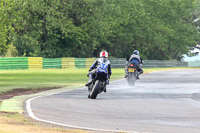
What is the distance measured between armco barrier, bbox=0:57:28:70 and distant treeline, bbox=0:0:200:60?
2.17 m

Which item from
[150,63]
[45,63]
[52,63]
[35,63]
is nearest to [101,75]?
[35,63]

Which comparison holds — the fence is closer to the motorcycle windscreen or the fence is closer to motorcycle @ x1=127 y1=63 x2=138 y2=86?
motorcycle @ x1=127 y1=63 x2=138 y2=86

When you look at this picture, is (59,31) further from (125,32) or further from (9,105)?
(9,105)

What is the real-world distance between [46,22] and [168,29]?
29.6 m

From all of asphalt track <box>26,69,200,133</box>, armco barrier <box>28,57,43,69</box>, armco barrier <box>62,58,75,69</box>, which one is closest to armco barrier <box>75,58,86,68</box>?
armco barrier <box>62,58,75,69</box>

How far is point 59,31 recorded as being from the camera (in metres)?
72.0

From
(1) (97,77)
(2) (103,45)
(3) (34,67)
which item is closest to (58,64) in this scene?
(3) (34,67)

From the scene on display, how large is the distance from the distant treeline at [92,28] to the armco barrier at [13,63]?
7.11ft

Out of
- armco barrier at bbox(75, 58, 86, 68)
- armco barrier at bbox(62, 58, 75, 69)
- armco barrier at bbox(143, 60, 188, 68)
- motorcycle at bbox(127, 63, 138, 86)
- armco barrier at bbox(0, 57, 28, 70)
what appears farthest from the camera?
armco barrier at bbox(143, 60, 188, 68)

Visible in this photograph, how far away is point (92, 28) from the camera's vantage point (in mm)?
76062

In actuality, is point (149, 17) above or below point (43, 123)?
above

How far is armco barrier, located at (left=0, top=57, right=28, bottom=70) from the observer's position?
58781mm

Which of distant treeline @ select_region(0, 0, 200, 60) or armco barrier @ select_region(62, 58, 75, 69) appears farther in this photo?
distant treeline @ select_region(0, 0, 200, 60)

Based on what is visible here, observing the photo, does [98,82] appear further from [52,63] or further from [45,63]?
[52,63]
